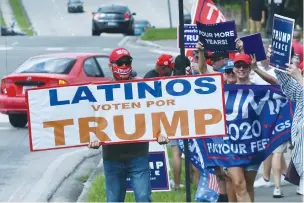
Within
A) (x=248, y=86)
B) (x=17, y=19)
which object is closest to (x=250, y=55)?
(x=248, y=86)

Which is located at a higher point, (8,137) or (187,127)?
(187,127)

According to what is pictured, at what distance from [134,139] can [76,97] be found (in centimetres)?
59

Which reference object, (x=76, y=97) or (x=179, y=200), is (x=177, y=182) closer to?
(x=179, y=200)

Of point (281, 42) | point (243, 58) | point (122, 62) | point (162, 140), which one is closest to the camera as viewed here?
point (162, 140)

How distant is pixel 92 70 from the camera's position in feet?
61.9

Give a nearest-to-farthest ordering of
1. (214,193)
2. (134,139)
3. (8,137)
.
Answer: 1. (134,139)
2. (214,193)
3. (8,137)

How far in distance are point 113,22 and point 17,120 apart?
1604 centimetres

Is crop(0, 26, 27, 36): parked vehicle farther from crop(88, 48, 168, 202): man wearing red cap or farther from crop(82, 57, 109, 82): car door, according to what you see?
crop(88, 48, 168, 202): man wearing red cap

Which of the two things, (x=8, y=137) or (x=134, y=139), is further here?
(x=8, y=137)

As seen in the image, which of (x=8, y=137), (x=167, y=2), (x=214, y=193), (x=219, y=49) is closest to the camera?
(x=219, y=49)

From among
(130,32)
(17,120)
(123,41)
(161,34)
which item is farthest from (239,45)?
(161,34)

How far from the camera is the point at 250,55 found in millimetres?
10688

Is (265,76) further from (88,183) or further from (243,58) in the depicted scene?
(88,183)

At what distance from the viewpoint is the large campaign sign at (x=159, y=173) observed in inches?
450
